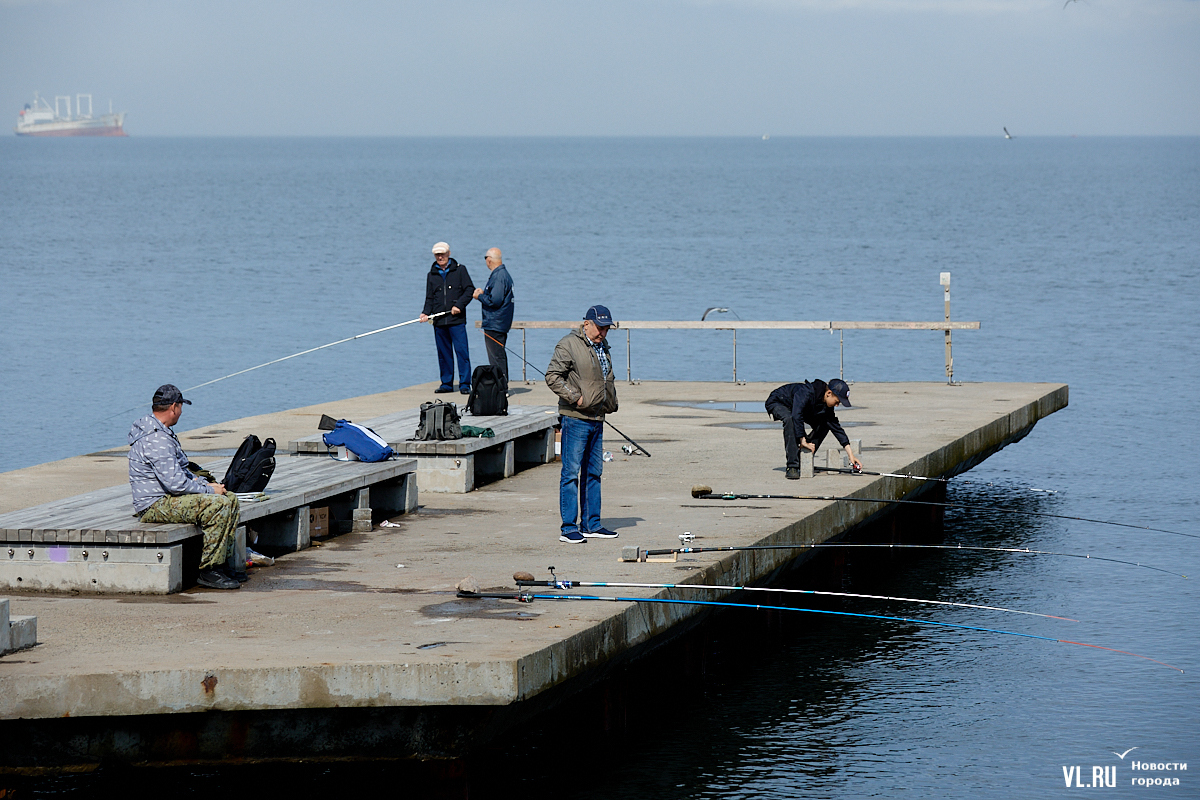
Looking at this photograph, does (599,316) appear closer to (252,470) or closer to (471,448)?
(252,470)

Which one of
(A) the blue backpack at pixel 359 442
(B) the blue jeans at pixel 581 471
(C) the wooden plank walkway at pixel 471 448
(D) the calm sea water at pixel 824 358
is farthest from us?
(C) the wooden plank walkway at pixel 471 448

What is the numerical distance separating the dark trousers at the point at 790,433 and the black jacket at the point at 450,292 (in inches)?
241

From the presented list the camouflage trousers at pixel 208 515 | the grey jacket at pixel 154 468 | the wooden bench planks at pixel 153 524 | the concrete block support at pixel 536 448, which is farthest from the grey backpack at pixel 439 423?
the grey jacket at pixel 154 468

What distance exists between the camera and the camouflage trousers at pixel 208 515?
10.2 meters

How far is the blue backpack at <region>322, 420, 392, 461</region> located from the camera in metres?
12.9

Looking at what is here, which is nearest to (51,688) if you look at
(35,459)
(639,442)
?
(639,442)

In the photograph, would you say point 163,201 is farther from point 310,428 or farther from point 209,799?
point 209,799

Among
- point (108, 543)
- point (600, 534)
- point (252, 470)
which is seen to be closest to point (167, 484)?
point (108, 543)

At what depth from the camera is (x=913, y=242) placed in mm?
80312

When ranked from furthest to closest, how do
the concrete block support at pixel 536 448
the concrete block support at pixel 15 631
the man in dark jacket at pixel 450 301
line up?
the man in dark jacket at pixel 450 301 → the concrete block support at pixel 536 448 → the concrete block support at pixel 15 631

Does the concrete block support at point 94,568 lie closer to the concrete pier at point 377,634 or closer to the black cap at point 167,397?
the concrete pier at point 377,634

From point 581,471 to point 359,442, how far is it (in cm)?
198

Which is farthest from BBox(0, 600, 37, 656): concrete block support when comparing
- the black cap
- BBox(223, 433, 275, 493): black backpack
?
BBox(223, 433, 275, 493): black backpack

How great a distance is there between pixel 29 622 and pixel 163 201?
115283 mm
